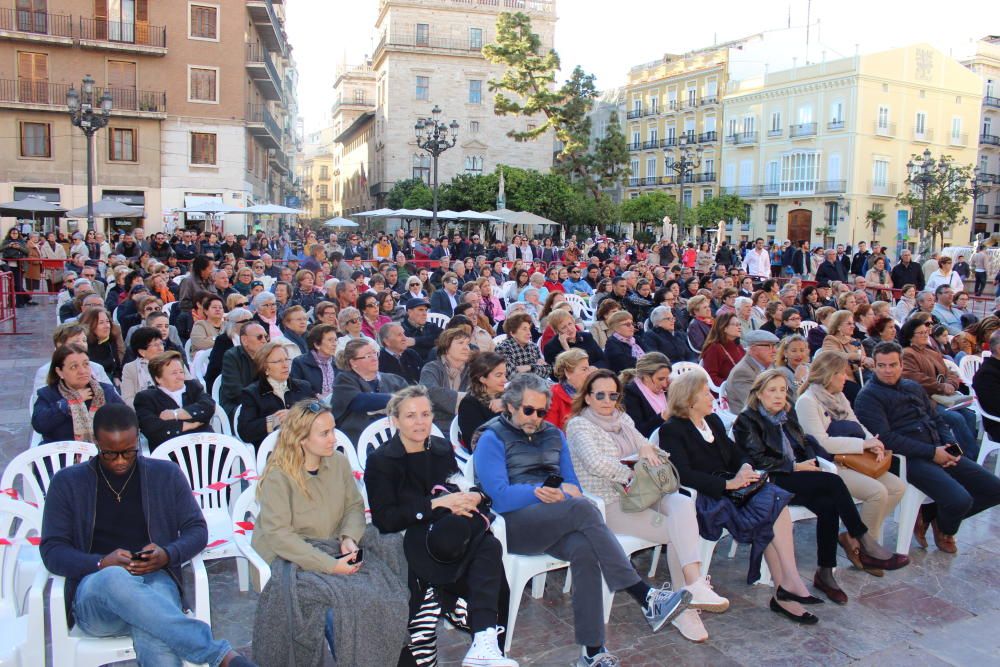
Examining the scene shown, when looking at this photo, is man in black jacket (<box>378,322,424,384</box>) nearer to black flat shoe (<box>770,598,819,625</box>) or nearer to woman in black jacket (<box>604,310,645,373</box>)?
woman in black jacket (<box>604,310,645,373</box>)

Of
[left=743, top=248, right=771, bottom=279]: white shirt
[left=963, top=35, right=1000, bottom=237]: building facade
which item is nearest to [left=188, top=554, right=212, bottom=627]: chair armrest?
[left=743, top=248, right=771, bottom=279]: white shirt

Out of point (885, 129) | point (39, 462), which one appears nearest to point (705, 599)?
point (39, 462)

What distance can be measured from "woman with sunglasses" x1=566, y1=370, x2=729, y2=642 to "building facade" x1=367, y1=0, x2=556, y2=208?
158 ft

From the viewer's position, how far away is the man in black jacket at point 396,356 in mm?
6402

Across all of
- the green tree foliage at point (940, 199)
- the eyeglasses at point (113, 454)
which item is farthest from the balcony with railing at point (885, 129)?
the eyeglasses at point (113, 454)

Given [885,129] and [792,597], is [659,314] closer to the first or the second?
[792,597]

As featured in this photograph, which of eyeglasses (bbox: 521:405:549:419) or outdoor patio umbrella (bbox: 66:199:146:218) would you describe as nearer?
eyeglasses (bbox: 521:405:549:419)

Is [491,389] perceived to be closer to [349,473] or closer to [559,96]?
[349,473]

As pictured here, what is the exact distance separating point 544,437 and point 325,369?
2340mm

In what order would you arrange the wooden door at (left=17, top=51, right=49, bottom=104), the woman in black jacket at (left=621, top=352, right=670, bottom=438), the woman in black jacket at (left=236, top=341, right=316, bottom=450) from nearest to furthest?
the woman in black jacket at (left=236, top=341, right=316, bottom=450), the woman in black jacket at (left=621, top=352, right=670, bottom=438), the wooden door at (left=17, top=51, right=49, bottom=104)

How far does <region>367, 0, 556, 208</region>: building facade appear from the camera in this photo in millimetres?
51625

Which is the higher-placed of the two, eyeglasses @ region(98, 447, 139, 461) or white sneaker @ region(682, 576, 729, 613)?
eyeglasses @ region(98, 447, 139, 461)

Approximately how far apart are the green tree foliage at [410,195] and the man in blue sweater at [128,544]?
39136 mm

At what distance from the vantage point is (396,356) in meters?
6.49
